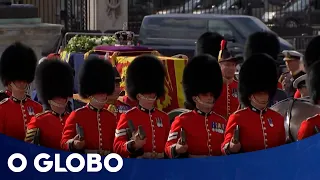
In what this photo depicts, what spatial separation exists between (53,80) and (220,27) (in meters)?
8.91

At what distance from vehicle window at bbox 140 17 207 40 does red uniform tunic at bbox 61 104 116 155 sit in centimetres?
927

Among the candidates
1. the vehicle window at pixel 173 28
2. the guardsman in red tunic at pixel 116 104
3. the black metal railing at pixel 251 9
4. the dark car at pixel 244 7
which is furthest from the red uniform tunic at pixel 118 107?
the dark car at pixel 244 7

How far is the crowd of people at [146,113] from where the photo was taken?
5.61 metres

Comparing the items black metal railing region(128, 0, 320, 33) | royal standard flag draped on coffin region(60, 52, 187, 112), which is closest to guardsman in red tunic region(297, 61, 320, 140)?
royal standard flag draped on coffin region(60, 52, 187, 112)

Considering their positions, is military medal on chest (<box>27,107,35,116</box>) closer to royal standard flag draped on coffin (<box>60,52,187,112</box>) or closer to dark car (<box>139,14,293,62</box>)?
royal standard flag draped on coffin (<box>60,52,187,112</box>)

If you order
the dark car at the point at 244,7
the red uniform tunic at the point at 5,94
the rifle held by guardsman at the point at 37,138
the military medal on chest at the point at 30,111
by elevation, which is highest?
the dark car at the point at 244,7

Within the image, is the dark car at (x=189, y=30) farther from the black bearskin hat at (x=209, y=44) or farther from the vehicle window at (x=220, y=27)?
the black bearskin hat at (x=209, y=44)

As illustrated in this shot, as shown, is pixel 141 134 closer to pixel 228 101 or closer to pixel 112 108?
pixel 112 108

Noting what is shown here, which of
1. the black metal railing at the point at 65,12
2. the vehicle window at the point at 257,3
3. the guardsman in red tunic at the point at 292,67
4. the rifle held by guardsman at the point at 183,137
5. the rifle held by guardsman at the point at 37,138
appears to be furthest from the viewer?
the vehicle window at the point at 257,3

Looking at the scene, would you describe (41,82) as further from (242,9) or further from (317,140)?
(242,9)

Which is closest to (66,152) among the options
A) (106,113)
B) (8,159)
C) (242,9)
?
(8,159)

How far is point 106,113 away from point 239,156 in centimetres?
101

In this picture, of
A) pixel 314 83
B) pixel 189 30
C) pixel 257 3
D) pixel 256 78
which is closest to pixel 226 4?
pixel 257 3

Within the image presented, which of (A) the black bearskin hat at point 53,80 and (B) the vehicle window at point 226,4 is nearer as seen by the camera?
(A) the black bearskin hat at point 53,80
